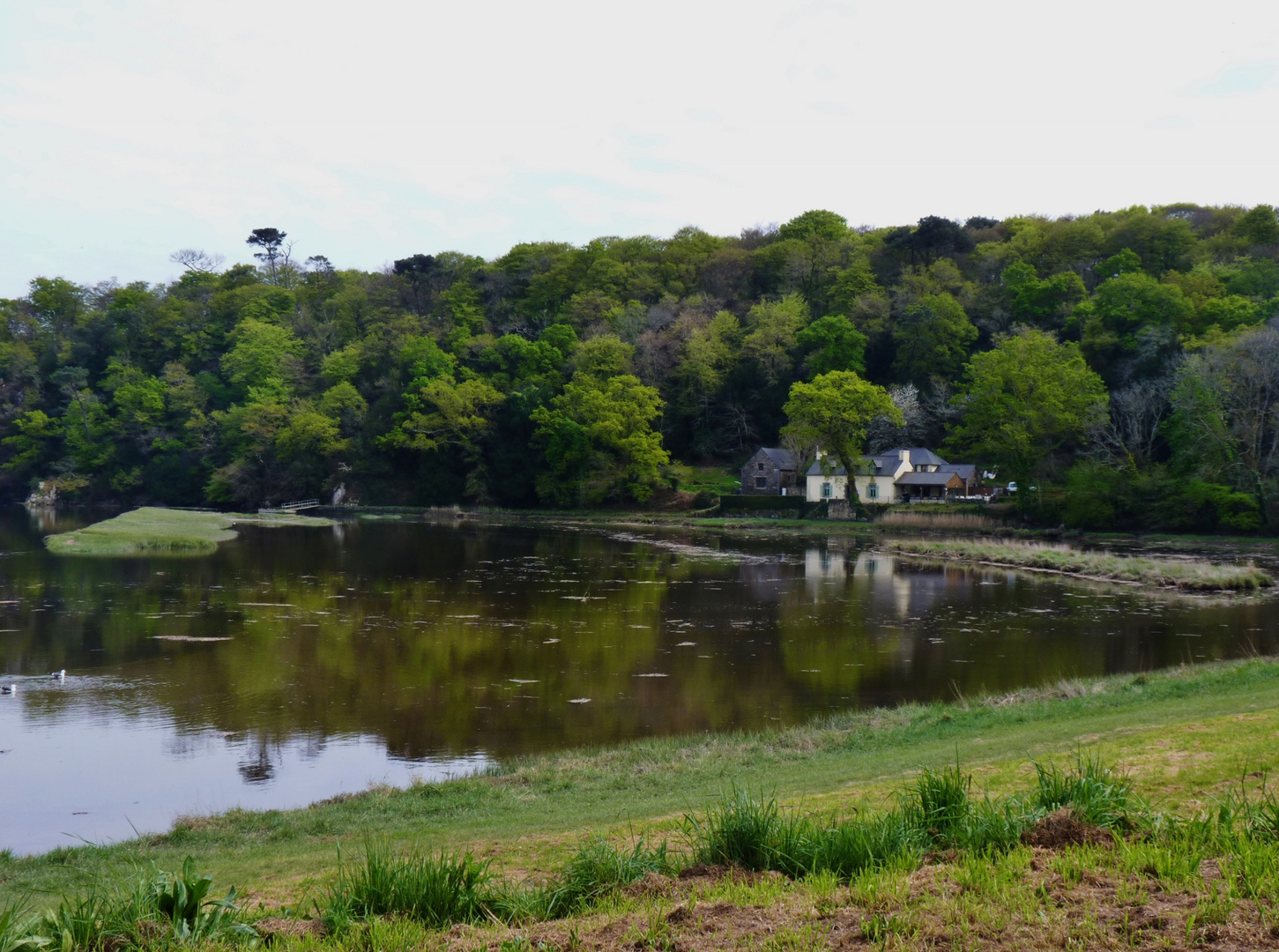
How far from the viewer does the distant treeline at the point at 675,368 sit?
54.6 meters

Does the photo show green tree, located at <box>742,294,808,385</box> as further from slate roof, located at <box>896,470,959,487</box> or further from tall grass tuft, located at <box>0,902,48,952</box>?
tall grass tuft, located at <box>0,902,48,952</box>

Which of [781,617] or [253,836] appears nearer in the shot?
[253,836]

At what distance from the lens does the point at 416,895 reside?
16.2ft

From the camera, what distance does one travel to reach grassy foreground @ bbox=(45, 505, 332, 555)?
139 ft

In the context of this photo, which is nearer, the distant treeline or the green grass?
the green grass

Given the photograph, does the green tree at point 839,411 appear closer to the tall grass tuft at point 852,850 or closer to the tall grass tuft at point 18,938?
the tall grass tuft at point 852,850

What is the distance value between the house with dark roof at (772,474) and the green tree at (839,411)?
10.00 meters

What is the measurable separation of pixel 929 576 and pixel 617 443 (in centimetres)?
3841

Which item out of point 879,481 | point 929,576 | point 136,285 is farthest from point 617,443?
point 136,285

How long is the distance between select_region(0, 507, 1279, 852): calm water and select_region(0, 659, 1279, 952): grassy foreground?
13.8ft

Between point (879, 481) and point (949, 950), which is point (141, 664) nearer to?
point (949, 950)

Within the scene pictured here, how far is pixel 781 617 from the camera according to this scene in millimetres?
26609

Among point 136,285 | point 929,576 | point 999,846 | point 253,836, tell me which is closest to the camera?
point 999,846

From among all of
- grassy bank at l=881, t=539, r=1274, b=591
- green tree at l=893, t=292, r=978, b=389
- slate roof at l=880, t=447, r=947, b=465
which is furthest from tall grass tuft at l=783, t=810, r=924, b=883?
green tree at l=893, t=292, r=978, b=389
